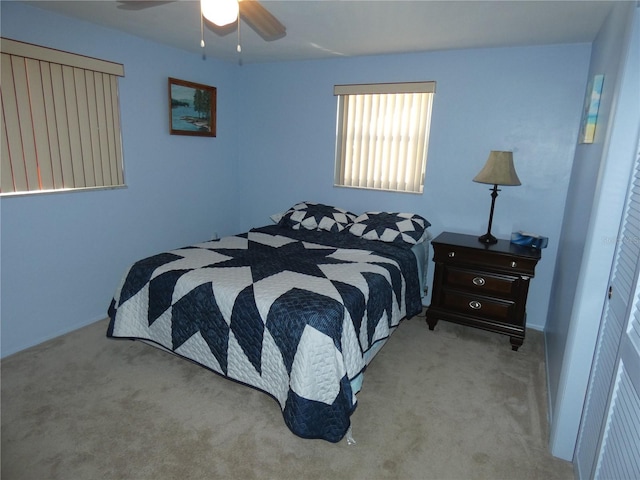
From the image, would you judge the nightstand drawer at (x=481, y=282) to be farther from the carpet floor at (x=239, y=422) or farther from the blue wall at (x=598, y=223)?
the blue wall at (x=598, y=223)

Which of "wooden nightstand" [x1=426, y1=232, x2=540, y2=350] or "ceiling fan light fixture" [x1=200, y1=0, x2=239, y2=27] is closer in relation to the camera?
"ceiling fan light fixture" [x1=200, y1=0, x2=239, y2=27]

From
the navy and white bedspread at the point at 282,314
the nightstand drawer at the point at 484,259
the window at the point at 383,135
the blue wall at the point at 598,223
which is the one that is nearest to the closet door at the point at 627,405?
the blue wall at the point at 598,223

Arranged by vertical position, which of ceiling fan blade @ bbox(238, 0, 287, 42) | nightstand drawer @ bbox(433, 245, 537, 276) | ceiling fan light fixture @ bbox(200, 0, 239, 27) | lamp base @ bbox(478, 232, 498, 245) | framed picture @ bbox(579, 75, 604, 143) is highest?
ceiling fan blade @ bbox(238, 0, 287, 42)

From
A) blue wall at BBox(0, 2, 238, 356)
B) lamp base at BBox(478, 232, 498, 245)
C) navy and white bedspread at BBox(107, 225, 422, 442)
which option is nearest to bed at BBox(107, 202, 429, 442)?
navy and white bedspread at BBox(107, 225, 422, 442)

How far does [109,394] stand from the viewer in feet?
7.30

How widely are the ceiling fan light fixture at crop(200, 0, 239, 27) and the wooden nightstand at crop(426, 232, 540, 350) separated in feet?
7.01

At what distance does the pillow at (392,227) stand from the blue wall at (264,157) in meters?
0.28

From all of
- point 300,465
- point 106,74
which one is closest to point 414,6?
point 106,74

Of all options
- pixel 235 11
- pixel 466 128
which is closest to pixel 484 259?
pixel 466 128

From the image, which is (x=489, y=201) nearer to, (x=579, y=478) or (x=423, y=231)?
(x=423, y=231)

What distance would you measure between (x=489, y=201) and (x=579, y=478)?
→ 214cm

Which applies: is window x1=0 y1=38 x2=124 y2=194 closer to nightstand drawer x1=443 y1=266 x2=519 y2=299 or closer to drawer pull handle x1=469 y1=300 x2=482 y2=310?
nightstand drawer x1=443 y1=266 x2=519 y2=299

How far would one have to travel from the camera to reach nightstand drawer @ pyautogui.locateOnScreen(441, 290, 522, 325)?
9.52 ft

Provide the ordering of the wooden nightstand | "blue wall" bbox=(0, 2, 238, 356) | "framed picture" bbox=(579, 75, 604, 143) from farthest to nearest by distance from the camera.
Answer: the wooden nightstand → "blue wall" bbox=(0, 2, 238, 356) → "framed picture" bbox=(579, 75, 604, 143)
